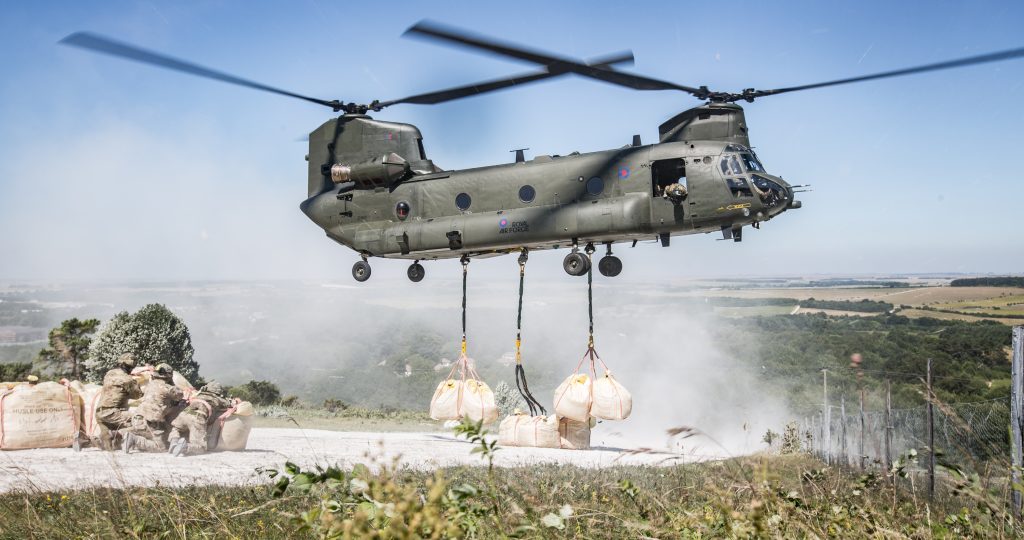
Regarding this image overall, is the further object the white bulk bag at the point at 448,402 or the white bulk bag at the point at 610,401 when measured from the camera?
the white bulk bag at the point at 610,401

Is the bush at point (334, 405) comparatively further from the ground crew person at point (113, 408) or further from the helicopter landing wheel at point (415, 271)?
the helicopter landing wheel at point (415, 271)

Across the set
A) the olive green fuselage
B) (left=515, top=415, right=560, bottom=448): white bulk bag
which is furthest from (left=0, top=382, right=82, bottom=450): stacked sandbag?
(left=515, top=415, right=560, bottom=448): white bulk bag

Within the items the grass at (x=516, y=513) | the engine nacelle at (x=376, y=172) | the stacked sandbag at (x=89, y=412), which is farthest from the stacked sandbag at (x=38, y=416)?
the engine nacelle at (x=376, y=172)

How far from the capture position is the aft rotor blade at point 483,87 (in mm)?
8280

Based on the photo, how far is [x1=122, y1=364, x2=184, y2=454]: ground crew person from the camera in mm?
12578

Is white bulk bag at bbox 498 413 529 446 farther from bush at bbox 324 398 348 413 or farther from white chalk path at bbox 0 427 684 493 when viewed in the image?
bush at bbox 324 398 348 413

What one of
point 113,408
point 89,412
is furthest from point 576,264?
point 89,412

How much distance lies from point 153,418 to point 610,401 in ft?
25.5

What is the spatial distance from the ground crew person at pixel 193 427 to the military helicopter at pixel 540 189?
3.52 m

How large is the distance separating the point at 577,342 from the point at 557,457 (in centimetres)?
3616

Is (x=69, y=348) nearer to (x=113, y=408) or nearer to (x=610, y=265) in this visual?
(x=113, y=408)

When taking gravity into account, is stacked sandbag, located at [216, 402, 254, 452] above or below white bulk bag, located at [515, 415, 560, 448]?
above

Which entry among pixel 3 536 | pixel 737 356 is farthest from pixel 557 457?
pixel 737 356

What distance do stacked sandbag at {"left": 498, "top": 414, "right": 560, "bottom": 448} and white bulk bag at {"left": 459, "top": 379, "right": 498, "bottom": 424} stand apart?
3219mm
